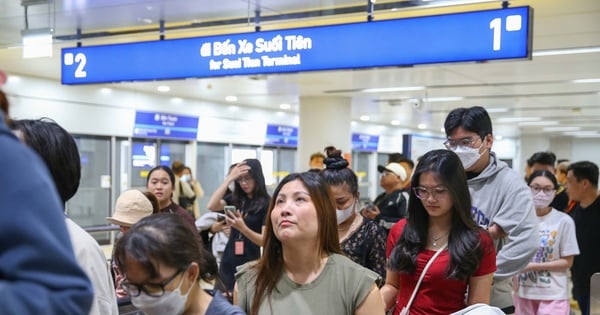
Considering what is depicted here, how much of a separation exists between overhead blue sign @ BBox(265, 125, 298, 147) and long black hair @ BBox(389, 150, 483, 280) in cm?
1403

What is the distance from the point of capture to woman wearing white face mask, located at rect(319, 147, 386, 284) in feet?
10.2

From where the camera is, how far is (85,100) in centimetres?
1169

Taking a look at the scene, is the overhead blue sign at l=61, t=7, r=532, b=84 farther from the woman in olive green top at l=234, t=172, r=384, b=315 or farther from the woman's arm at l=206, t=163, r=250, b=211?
the woman in olive green top at l=234, t=172, r=384, b=315

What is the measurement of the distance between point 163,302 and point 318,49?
3.33m

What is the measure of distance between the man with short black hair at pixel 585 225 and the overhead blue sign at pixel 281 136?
39.4ft

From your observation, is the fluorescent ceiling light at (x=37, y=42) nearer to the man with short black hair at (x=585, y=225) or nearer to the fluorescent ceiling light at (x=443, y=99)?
the man with short black hair at (x=585, y=225)

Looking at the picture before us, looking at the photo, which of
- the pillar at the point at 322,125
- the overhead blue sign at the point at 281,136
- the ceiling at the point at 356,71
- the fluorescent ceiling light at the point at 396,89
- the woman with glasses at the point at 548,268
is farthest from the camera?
the overhead blue sign at the point at 281,136

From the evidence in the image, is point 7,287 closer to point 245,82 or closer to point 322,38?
point 322,38

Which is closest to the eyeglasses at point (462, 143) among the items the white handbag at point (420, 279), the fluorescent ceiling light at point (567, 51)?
the white handbag at point (420, 279)

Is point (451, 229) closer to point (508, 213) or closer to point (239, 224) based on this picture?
point (508, 213)

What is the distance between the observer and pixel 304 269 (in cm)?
216

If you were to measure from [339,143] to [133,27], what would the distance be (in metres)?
6.45

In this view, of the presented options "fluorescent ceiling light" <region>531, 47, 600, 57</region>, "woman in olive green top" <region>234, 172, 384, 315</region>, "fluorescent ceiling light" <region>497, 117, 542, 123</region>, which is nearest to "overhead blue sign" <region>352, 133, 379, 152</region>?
"fluorescent ceiling light" <region>497, 117, 542, 123</region>

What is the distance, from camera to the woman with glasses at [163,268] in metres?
1.61
